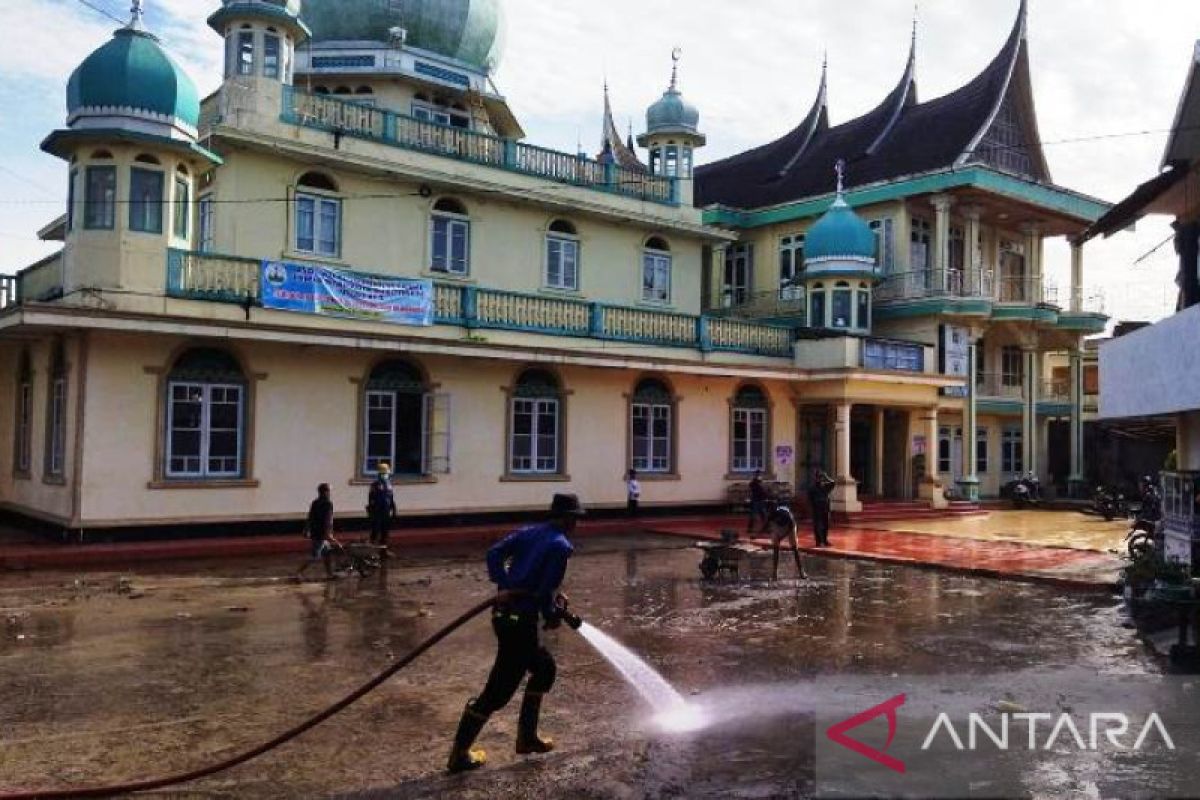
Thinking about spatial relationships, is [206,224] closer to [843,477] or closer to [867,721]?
[843,477]

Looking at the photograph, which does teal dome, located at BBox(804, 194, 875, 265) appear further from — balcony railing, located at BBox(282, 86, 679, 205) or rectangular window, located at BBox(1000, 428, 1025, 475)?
rectangular window, located at BBox(1000, 428, 1025, 475)

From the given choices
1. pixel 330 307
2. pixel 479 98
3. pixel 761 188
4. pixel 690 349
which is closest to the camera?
pixel 330 307

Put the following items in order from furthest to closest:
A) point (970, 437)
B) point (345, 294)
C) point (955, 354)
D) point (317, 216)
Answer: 1. point (970, 437)
2. point (955, 354)
3. point (317, 216)
4. point (345, 294)

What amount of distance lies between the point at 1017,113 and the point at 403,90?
20426mm

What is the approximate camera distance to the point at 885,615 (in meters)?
11.6

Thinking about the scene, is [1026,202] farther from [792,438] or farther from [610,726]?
[610,726]

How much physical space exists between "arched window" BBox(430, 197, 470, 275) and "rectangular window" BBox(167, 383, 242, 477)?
6.03 meters

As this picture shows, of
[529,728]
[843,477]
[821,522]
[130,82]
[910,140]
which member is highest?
[910,140]

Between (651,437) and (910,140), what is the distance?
51.0ft

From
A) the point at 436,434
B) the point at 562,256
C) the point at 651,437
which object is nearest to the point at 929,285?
the point at 651,437

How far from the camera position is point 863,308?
2738cm

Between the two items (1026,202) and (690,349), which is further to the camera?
(1026,202)

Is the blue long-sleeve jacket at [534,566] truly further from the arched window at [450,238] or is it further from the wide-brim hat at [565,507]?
the arched window at [450,238]

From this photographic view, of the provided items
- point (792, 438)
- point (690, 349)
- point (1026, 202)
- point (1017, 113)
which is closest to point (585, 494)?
point (690, 349)
